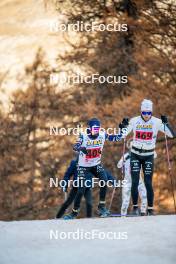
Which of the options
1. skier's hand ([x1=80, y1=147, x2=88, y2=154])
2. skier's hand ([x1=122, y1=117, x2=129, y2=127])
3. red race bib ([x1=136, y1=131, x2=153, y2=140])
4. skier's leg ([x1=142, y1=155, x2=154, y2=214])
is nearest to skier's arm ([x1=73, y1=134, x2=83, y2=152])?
skier's hand ([x1=80, y1=147, x2=88, y2=154])

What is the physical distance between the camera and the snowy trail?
21.3 ft

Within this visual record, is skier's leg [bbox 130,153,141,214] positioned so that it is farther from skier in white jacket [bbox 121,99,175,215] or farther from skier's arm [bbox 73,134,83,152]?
skier's arm [bbox 73,134,83,152]

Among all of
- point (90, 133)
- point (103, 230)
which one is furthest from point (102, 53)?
point (103, 230)

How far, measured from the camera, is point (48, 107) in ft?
94.1

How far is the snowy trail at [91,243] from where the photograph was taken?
6.50m

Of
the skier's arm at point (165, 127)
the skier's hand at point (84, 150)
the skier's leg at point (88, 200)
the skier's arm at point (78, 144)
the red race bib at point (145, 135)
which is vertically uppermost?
the skier's arm at point (165, 127)

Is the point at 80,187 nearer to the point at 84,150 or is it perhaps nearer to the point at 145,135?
the point at 84,150

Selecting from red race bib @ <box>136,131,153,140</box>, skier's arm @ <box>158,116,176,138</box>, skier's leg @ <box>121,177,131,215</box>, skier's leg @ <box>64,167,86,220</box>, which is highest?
skier's arm @ <box>158,116,176,138</box>

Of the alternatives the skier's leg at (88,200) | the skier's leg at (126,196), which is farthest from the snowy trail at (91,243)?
the skier's leg at (126,196)

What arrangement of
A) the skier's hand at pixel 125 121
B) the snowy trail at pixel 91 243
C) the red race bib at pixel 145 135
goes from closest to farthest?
the snowy trail at pixel 91 243
the skier's hand at pixel 125 121
the red race bib at pixel 145 135

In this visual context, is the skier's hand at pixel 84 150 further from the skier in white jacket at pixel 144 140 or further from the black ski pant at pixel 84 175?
the skier in white jacket at pixel 144 140

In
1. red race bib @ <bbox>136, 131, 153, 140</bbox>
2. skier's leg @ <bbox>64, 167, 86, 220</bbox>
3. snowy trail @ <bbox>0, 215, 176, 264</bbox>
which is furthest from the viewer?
skier's leg @ <bbox>64, 167, 86, 220</bbox>

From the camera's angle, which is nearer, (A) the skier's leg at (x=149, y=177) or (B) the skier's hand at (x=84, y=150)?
(A) the skier's leg at (x=149, y=177)

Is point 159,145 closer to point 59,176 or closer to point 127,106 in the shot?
point 127,106
